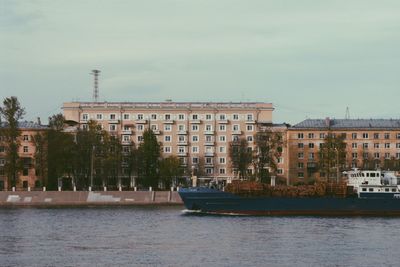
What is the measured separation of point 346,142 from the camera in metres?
187

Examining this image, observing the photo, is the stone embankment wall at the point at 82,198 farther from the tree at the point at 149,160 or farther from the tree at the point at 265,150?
the tree at the point at 265,150

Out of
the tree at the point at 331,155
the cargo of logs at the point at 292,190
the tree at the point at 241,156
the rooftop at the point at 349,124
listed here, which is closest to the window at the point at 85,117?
the tree at the point at 241,156

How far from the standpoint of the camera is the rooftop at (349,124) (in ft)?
625

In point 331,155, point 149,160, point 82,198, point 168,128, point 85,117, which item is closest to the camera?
point 82,198

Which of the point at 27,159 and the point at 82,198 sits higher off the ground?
the point at 27,159

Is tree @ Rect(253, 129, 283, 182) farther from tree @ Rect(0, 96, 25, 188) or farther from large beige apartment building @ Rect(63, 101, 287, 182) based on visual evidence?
tree @ Rect(0, 96, 25, 188)

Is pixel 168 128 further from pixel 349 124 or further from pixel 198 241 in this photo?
pixel 198 241

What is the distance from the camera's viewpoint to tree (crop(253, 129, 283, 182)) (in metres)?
164

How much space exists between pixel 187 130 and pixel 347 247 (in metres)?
120

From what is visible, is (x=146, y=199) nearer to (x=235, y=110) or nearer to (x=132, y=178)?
(x=132, y=178)

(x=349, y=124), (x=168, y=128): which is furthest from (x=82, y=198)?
(x=349, y=124)

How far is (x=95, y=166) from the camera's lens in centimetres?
16338

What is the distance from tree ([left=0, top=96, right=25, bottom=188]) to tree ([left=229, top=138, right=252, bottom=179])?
138 feet

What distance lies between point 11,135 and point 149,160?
2688cm
